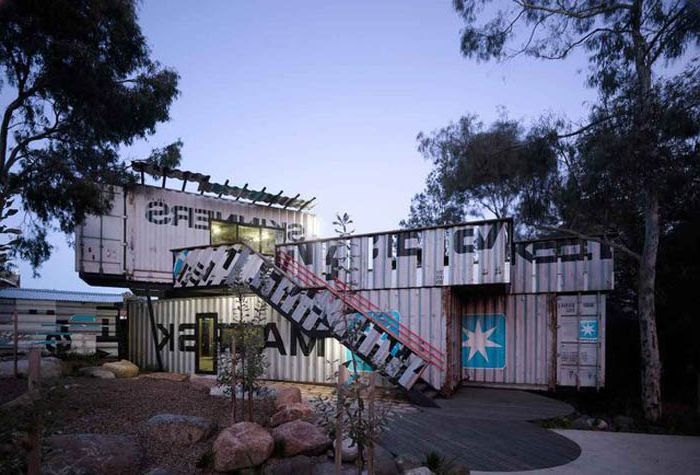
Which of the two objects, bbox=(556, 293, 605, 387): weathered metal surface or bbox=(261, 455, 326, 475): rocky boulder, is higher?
bbox=(556, 293, 605, 387): weathered metal surface

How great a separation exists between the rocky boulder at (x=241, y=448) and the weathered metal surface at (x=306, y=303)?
2786 millimetres

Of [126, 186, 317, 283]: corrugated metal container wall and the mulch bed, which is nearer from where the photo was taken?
the mulch bed

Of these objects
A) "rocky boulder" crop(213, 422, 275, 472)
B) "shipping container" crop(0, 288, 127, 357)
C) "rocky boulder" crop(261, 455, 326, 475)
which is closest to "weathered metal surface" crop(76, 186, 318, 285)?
"shipping container" crop(0, 288, 127, 357)

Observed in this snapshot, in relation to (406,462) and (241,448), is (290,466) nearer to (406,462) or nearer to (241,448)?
(241,448)

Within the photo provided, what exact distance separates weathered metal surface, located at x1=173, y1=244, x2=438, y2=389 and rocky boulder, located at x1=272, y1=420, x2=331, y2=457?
85.4 inches

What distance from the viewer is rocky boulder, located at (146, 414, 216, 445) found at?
7297 millimetres

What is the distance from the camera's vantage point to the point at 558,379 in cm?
1344

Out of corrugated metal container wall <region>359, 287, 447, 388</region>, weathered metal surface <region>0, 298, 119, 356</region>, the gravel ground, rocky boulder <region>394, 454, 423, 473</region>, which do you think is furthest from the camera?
weathered metal surface <region>0, 298, 119, 356</region>

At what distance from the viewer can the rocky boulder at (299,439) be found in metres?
7.06

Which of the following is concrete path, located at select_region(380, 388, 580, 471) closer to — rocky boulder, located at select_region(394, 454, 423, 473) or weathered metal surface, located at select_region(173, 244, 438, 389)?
rocky boulder, located at select_region(394, 454, 423, 473)

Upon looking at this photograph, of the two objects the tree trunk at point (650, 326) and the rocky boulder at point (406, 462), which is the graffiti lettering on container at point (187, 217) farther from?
the tree trunk at point (650, 326)

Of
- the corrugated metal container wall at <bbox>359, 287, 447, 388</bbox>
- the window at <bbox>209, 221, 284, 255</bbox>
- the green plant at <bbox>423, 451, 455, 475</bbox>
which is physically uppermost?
the window at <bbox>209, 221, 284, 255</bbox>

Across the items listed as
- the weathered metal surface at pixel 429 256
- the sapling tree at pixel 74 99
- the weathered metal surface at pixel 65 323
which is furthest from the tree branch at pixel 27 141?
the weathered metal surface at pixel 429 256

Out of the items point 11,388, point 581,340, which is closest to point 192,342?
point 11,388
